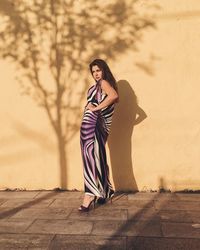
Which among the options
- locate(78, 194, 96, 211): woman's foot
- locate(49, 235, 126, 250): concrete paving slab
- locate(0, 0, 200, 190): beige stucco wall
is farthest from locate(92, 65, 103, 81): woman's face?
locate(49, 235, 126, 250): concrete paving slab

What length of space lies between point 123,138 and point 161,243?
2426 millimetres

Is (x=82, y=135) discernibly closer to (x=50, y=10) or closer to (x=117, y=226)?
(x=117, y=226)

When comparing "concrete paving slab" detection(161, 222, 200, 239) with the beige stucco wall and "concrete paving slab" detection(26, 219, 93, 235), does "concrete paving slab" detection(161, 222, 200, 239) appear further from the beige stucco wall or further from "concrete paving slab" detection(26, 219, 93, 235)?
the beige stucco wall

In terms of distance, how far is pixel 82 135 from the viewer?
5.21 meters

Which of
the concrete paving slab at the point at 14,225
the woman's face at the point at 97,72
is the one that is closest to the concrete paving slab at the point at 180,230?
the concrete paving slab at the point at 14,225

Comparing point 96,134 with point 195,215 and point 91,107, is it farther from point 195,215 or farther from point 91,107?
point 195,215

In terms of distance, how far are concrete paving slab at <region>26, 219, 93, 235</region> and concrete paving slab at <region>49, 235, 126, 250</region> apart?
16 centimetres

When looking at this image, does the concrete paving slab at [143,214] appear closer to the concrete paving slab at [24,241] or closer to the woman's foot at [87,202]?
the woman's foot at [87,202]

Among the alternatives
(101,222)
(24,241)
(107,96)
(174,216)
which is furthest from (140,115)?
Result: (24,241)

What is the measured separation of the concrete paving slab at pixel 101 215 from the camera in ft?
15.7

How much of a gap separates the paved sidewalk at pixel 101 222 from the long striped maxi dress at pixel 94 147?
12.7 inches

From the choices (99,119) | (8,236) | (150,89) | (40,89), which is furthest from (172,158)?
(8,236)

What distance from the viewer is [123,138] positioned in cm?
614

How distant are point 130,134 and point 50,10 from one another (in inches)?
91.0
